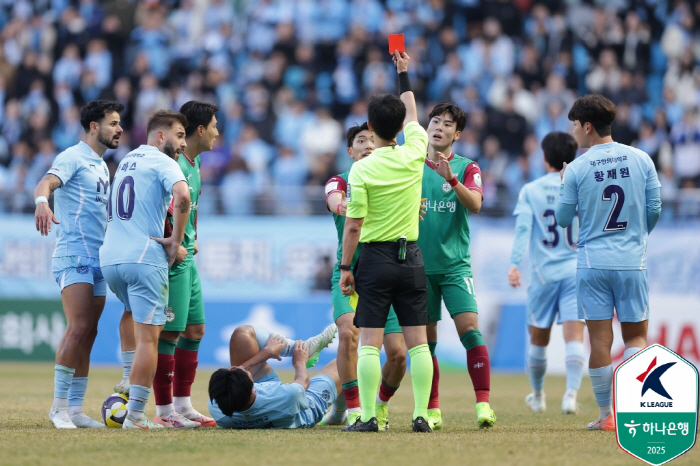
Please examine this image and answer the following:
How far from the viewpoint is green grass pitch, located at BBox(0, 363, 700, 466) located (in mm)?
5535

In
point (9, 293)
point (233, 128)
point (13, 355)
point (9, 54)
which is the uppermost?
point (9, 54)

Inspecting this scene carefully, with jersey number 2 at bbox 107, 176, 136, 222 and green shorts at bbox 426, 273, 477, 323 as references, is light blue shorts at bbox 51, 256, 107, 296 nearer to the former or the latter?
jersey number 2 at bbox 107, 176, 136, 222

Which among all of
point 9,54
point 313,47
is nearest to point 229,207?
point 313,47

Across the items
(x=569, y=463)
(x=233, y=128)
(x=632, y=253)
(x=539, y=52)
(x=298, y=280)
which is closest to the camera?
(x=569, y=463)

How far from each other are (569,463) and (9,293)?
41.8 ft

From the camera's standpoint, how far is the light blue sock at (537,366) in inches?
387

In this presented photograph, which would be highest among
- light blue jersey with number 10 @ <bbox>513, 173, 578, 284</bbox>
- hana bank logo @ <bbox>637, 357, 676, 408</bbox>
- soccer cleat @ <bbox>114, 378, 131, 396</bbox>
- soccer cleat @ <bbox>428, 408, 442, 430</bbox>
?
light blue jersey with number 10 @ <bbox>513, 173, 578, 284</bbox>

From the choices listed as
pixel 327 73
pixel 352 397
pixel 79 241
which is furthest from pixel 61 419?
pixel 327 73

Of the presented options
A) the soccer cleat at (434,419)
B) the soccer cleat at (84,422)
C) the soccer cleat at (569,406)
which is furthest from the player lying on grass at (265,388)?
the soccer cleat at (569,406)

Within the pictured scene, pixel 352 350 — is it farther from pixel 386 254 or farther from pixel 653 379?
pixel 653 379

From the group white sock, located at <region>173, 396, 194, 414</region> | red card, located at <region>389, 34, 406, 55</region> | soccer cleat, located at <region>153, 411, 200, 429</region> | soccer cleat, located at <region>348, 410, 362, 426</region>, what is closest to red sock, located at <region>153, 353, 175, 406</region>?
soccer cleat, located at <region>153, 411, 200, 429</region>

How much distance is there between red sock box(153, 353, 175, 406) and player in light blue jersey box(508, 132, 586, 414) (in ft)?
12.0

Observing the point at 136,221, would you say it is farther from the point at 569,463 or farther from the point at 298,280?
the point at 298,280

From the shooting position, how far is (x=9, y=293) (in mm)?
16125
